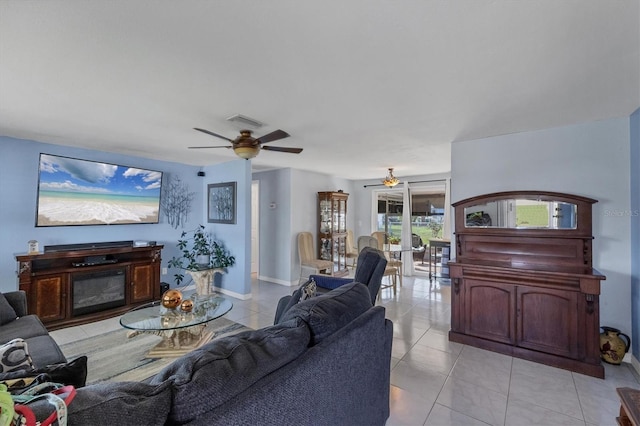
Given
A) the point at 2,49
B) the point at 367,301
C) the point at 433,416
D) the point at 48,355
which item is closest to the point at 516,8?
the point at 367,301

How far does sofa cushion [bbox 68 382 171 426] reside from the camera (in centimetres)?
65

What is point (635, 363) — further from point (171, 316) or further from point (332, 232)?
point (332, 232)

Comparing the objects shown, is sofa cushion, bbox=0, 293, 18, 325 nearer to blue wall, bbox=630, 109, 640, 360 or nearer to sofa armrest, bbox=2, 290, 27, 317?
sofa armrest, bbox=2, 290, 27, 317

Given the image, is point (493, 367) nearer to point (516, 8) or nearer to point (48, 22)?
point (516, 8)

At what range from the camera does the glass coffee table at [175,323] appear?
2.42 m

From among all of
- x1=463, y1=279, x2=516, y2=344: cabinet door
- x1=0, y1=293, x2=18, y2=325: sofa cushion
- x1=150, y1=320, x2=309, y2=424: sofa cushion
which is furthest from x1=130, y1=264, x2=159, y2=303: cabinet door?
x1=463, y1=279, x2=516, y2=344: cabinet door

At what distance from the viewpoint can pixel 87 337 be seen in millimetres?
3137

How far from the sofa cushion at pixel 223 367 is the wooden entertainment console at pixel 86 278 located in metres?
3.65

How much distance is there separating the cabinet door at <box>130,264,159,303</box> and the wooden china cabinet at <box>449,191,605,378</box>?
13.7ft

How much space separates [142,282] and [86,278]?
67cm

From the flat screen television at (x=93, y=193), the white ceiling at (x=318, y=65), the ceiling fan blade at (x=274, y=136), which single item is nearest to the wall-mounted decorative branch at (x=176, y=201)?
the flat screen television at (x=93, y=193)

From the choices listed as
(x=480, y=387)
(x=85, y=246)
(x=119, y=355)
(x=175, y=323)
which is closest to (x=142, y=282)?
(x=85, y=246)

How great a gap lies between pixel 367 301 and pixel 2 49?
2.59 metres

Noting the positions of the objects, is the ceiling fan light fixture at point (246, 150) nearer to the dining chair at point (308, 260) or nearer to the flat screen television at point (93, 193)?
the flat screen television at point (93, 193)
